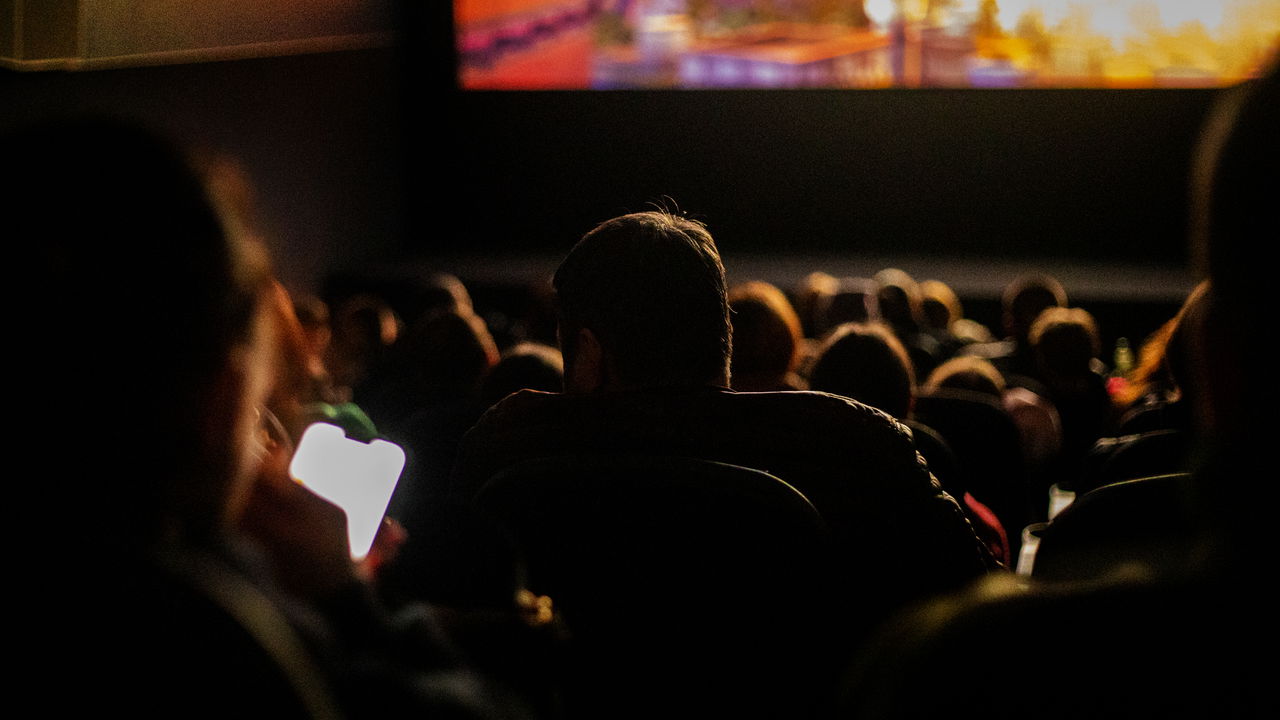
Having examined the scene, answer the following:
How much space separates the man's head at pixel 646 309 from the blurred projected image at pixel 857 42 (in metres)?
8.10

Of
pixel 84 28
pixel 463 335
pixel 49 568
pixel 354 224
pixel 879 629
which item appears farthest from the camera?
pixel 354 224

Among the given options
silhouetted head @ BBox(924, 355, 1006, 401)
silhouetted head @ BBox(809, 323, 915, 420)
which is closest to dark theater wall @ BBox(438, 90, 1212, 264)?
silhouetted head @ BBox(924, 355, 1006, 401)

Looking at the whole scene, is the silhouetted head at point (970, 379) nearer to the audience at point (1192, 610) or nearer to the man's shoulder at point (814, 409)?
the man's shoulder at point (814, 409)

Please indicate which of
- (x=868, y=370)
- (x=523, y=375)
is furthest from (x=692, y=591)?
(x=523, y=375)

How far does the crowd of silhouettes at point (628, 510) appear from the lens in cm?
65

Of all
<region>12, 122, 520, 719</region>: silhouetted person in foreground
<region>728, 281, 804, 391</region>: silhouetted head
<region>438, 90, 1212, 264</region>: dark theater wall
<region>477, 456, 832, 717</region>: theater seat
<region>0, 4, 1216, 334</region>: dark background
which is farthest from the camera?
<region>438, 90, 1212, 264</region>: dark theater wall

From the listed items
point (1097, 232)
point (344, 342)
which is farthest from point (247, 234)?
point (1097, 232)

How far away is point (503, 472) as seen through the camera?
1.32 metres

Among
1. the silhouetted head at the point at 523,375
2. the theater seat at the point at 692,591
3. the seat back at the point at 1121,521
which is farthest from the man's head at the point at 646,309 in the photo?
the silhouetted head at the point at 523,375

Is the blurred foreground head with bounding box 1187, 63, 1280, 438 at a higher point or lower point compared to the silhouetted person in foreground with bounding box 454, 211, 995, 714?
higher

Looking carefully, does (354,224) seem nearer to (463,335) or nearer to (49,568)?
(463,335)

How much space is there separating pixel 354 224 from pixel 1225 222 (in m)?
9.16

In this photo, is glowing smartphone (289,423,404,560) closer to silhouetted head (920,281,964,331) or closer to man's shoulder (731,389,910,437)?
man's shoulder (731,389,910,437)

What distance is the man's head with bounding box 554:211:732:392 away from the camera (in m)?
1.55
